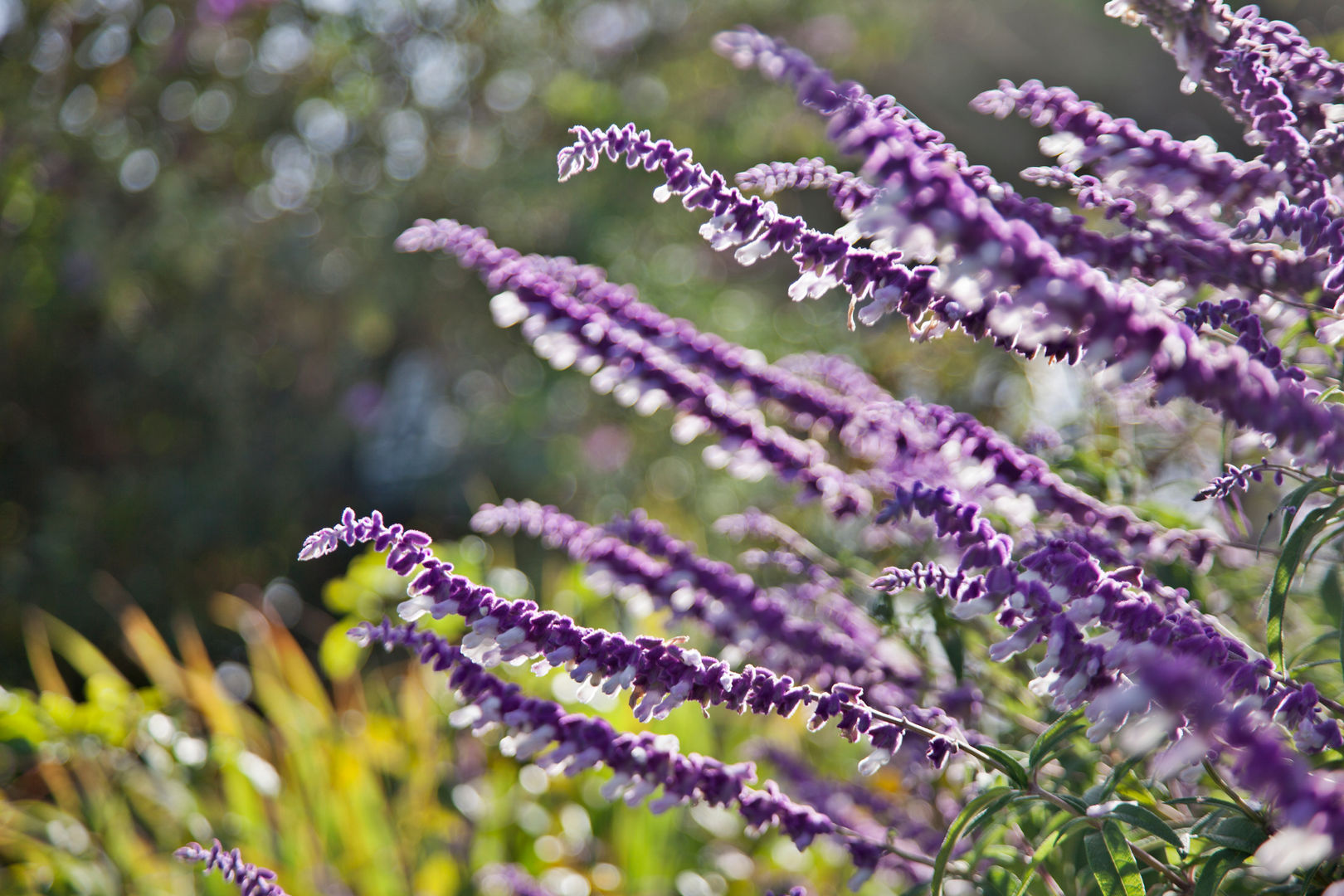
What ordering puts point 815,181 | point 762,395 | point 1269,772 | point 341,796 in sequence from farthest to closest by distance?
point 341,796, point 762,395, point 815,181, point 1269,772

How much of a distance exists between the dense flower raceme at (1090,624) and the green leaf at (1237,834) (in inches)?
2.9

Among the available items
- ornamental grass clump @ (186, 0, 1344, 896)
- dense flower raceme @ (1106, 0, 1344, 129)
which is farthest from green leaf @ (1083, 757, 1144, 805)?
dense flower raceme @ (1106, 0, 1344, 129)

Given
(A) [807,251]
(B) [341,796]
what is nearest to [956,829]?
(A) [807,251]

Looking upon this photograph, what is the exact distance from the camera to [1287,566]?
2.07ft

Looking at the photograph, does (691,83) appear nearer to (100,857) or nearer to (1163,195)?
(100,857)

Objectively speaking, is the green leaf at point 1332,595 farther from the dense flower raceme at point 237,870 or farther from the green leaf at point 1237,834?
the dense flower raceme at point 237,870

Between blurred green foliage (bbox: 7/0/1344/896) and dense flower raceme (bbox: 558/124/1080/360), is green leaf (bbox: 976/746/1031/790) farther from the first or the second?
blurred green foliage (bbox: 7/0/1344/896)

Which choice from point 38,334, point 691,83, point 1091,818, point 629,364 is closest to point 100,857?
point 629,364

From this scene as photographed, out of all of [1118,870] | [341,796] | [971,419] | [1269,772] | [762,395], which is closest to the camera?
[1269,772]

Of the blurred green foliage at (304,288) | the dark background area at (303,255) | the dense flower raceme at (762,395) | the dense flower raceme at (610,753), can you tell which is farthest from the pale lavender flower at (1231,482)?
the dark background area at (303,255)

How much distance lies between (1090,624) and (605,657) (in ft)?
1.02

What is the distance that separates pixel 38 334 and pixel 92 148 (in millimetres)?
896

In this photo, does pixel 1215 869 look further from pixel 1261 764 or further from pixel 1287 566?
pixel 1261 764

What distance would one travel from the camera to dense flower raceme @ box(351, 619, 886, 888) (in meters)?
0.73
